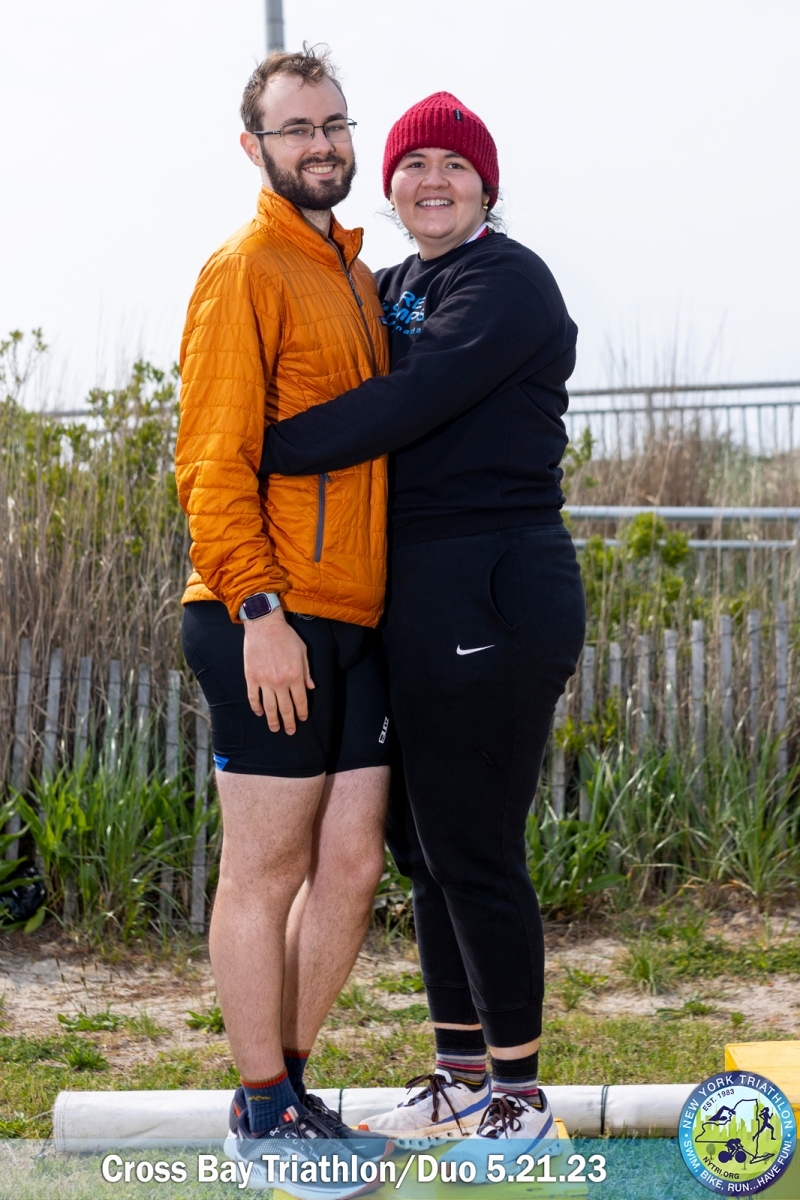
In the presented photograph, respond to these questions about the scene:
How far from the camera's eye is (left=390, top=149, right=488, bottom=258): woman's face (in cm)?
276

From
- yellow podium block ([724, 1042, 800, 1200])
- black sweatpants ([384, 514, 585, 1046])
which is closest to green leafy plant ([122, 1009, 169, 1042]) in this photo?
black sweatpants ([384, 514, 585, 1046])

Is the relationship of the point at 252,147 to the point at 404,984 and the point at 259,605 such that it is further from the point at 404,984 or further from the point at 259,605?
the point at 404,984

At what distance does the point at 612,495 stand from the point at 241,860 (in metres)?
5.22

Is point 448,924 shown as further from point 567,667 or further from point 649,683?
point 649,683

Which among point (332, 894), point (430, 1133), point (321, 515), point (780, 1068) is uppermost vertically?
point (321, 515)

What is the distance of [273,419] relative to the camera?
263cm

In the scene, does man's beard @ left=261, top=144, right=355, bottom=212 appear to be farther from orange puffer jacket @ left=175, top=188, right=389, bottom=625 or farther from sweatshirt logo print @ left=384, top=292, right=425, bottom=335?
sweatshirt logo print @ left=384, top=292, right=425, bottom=335

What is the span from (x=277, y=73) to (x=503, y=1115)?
2.32 metres

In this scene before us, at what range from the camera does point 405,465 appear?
2.70 m

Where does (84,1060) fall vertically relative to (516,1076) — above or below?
below

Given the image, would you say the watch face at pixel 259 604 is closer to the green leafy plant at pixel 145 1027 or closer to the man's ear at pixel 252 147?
the man's ear at pixel 252 147

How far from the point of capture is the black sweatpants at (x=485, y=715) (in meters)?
2.59

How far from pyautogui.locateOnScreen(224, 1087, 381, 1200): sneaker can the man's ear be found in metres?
2.06

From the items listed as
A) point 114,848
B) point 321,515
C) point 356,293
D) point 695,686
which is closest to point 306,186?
point 356,293
